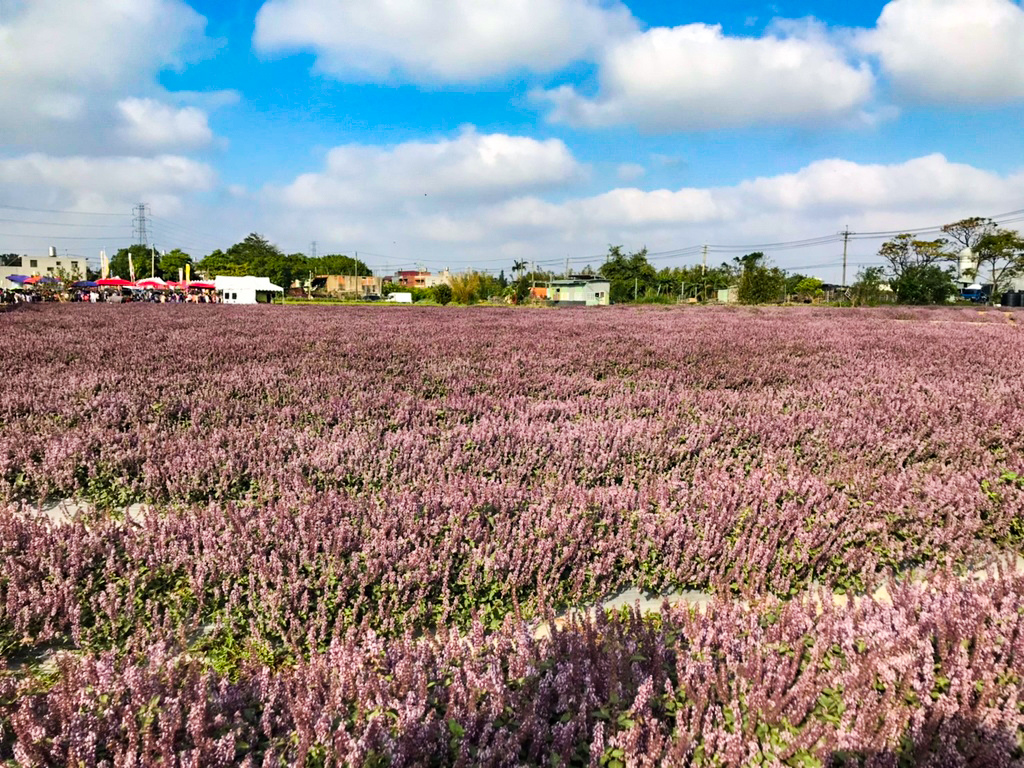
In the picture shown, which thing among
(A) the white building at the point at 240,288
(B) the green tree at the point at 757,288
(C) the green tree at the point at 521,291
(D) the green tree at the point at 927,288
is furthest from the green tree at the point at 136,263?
(D) the green tree at the point at 927,288

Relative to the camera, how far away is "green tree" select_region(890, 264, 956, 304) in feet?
158

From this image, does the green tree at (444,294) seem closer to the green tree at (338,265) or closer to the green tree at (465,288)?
the green tree at (465,288)

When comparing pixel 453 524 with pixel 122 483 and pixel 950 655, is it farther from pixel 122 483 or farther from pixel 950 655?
pixel 122 483

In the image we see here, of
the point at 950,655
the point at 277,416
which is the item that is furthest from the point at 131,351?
the point at 950,655

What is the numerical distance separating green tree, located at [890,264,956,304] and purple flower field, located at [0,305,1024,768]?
49824 mm

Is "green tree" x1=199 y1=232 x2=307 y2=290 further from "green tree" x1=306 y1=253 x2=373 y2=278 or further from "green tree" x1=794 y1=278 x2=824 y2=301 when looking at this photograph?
"green tree" x1=794 y1=278 x2=824 y2=301

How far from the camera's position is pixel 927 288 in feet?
159

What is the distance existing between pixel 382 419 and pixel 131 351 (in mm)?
5179

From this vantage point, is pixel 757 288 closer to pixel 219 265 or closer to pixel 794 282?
pixel 794 282

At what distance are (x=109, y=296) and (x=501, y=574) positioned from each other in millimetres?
59219

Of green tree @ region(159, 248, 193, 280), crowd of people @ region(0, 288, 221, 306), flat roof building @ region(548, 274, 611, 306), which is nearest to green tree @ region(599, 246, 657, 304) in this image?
flat roof building @ region(548, 274, 611, 306)

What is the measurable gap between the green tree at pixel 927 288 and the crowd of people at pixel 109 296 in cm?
4858

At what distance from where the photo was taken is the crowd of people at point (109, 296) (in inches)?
1421

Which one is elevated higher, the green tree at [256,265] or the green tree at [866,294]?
the green tree at [256,265]
